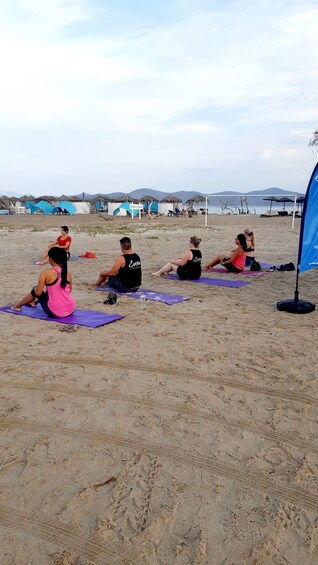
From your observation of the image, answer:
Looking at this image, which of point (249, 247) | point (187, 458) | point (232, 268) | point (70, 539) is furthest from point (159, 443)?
point (249, 247)

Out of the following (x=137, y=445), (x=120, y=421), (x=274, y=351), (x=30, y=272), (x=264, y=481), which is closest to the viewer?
(x=264, y=481)

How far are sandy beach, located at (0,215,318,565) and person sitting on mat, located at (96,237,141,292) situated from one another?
155cm

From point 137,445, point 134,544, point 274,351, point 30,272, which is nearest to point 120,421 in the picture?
point 137,445

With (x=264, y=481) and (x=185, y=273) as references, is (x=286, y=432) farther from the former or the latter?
(x=185, y=273)

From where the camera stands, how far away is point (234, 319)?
4906 mm

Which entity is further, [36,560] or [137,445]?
[137,445]

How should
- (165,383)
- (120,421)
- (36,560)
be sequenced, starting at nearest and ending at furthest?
(36,560)
(120,421)
(165,383)

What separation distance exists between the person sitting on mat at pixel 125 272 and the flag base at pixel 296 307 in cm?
212

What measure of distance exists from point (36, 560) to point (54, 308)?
331 centimetres

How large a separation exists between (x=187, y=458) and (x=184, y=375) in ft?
3.52

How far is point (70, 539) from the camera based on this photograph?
1728mm

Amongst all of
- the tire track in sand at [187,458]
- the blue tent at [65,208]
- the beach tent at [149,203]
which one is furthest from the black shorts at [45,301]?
the beach tent at [149,203]

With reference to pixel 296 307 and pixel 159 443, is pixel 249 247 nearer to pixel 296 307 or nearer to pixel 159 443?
pixel 296 307

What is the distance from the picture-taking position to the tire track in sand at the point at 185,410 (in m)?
2.43
